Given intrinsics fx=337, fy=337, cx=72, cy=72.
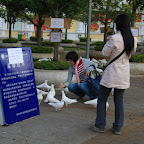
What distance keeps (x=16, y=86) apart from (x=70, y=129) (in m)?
1.22

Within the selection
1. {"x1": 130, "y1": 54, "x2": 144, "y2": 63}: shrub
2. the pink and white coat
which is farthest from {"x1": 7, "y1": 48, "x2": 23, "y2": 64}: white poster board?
{"x1": 130, "y1": 54, "x2": 144, "y2": 63}: shrub

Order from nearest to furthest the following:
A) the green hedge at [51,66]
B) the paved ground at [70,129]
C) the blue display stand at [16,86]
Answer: the paved ground at [70,129] → the blue display stand at [16,86] → the green hedge at [51,66]

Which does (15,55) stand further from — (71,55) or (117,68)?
(117,68)

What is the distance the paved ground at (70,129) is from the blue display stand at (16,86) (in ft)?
0.59

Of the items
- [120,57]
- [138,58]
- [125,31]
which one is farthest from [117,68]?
[138,58]

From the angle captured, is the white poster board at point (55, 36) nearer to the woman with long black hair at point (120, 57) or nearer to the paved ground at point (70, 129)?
the paved ground at point (70, 129)

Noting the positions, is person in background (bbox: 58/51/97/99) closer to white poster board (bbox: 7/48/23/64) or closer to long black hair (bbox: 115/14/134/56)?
white poster board (bbox: 7/48/23/64)

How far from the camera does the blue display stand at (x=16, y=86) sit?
5762 mm

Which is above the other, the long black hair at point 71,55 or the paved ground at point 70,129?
the long black hair at point 71,55

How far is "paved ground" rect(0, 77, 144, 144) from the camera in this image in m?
5.20

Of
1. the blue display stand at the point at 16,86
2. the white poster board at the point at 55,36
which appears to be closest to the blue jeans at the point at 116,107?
the blue display stand at the point at 16,86

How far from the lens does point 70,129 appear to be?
18.9 ft

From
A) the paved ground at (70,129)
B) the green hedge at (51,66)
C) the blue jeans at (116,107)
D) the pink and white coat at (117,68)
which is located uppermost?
the pink and white coat at (117,68)

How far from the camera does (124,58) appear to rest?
17.6ft
